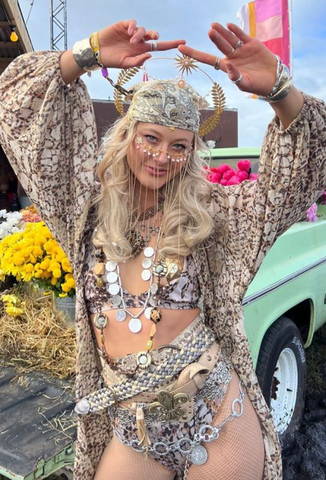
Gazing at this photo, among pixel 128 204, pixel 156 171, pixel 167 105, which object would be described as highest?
pixel 167 105

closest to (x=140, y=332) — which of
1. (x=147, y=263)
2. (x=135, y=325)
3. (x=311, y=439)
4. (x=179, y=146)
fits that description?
(x=135, y=325)

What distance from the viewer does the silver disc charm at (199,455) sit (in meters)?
1.50

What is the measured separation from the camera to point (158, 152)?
4.95 feet

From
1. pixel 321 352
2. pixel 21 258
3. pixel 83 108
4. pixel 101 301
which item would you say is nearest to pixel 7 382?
pixel 21 258

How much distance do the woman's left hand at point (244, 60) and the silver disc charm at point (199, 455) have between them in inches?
47.9

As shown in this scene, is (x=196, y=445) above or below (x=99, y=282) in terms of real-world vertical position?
below

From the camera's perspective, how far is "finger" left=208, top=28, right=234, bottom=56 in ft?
4.04

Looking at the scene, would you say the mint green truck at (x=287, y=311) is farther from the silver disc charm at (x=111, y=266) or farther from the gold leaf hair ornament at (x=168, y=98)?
the gold leaf hair ornament at (x=168, y=98)

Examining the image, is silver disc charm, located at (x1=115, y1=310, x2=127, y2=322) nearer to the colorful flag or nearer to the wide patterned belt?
the wide patterned belt

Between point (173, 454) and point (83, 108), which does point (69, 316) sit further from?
point (83, 108)

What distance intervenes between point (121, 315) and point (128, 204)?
43 cm

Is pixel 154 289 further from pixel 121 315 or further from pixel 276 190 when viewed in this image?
pixel 276 190

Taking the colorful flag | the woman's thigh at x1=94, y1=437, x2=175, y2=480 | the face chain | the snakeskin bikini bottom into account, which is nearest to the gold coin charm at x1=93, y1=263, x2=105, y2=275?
the snakeskin bikini bottom

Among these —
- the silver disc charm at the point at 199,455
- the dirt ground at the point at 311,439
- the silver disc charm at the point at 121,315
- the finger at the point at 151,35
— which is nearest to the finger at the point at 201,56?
the finger at the point at 151,35
